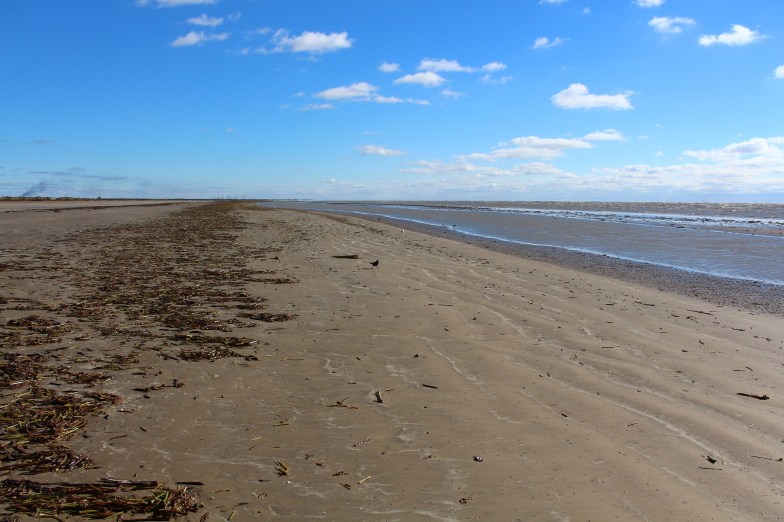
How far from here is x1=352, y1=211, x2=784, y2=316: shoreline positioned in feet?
33.5

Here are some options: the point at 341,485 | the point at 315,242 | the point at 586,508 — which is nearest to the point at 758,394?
the point at 586,508

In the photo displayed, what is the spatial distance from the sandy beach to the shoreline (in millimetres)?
1221

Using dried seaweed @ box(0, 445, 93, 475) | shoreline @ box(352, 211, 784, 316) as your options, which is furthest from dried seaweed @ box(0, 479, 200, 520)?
shoreline @ box(352, 211, 784, 316)

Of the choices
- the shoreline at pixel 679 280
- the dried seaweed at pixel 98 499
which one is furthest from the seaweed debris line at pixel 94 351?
the shoreline at pixel 679 280

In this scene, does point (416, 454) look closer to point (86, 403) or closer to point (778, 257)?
point (86, 403)

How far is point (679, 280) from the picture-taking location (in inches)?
502

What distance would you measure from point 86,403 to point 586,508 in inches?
152

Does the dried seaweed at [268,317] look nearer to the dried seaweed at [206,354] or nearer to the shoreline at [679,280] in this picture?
the dried seaweed at [206,354]

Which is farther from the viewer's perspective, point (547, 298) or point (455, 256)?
point (455, 256)

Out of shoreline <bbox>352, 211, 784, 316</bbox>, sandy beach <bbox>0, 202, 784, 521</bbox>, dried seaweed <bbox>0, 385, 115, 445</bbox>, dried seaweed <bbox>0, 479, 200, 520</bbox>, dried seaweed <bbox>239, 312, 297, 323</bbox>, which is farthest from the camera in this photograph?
shoreline <bbox>352, 211, 784, 316</bbox>

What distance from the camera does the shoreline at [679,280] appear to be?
10211mm

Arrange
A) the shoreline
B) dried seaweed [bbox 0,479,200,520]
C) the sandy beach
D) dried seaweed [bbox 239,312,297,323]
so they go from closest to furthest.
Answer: dried seaweed [bbox 0,479,200,520] < the sandy beach < dried seaweed [bbox 239,312,297,323] < the shoreline

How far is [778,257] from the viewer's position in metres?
17.7

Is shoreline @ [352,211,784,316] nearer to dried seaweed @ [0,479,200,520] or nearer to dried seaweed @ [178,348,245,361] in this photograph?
dried seaweed @ [178,348,245,361]
